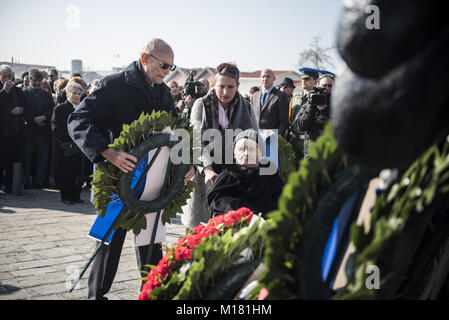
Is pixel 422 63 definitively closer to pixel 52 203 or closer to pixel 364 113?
pixel 364 113

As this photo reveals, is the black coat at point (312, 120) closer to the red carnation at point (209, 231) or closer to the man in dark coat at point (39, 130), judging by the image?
the red carnation at point (209, 231)

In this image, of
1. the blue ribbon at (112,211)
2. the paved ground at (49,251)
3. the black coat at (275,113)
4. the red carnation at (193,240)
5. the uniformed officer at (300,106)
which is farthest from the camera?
the black coat at (275,113)

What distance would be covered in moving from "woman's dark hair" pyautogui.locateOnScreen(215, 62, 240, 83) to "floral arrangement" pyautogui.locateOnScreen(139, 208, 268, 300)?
2629mm

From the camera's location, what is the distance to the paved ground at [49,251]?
409 centimetres

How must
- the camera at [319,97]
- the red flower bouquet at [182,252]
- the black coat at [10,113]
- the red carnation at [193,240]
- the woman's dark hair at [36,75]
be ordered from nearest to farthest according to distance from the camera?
the red flower bouquet at [182,252] < the red carnation at [193,240] < the camera at [319,97] < the black coat at [10,113] < the woman's dark hair at [36,75]

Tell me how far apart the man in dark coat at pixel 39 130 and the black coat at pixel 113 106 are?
6377 mm

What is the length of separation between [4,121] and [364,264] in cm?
896

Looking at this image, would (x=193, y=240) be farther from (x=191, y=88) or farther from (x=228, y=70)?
(x=191, y=88)

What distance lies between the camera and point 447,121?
38.7 inches

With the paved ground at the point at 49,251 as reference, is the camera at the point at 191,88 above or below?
above

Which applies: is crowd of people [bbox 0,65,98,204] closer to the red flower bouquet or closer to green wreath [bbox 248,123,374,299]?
the red flower bouquet

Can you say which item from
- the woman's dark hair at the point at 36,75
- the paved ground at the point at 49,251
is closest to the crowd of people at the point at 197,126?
the paved ground at the point at 49,251

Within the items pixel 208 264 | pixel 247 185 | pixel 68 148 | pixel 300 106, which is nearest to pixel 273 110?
pixel 300 106

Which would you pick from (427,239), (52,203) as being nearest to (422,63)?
(427,239)
